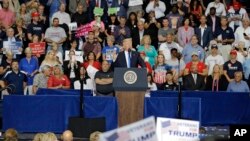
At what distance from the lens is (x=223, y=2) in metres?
23.2

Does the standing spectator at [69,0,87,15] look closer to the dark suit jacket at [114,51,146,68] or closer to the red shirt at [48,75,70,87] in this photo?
the red shirt at [48,75,70,87]

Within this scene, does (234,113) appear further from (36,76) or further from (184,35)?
(36,76)

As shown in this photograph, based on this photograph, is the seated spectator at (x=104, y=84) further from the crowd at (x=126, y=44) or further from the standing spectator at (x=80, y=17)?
the standing spectator at (x=80, y=17)

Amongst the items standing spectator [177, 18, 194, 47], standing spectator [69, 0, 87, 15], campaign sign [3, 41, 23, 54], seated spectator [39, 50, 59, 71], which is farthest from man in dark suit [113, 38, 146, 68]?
standing spectator [69, 0, 87, 15]

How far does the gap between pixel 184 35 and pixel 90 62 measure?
3300 mm

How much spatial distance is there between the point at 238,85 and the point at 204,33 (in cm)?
277

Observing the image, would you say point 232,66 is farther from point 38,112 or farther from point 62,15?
point 38,112

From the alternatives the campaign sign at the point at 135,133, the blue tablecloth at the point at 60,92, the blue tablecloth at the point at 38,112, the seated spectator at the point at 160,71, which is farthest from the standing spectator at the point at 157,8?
the campaign sign at the point at 135,133

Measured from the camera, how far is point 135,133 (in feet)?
20.0

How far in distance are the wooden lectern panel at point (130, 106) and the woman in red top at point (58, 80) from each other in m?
2.98

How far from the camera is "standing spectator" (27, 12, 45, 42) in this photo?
20969 millimetres

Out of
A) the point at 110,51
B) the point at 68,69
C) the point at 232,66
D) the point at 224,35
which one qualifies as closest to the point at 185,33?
the point at 224,35

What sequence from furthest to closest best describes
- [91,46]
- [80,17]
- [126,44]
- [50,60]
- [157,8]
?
[157,8], [80,17], [91,46], [50,60], [126,44]

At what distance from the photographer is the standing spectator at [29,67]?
19.2 meters
